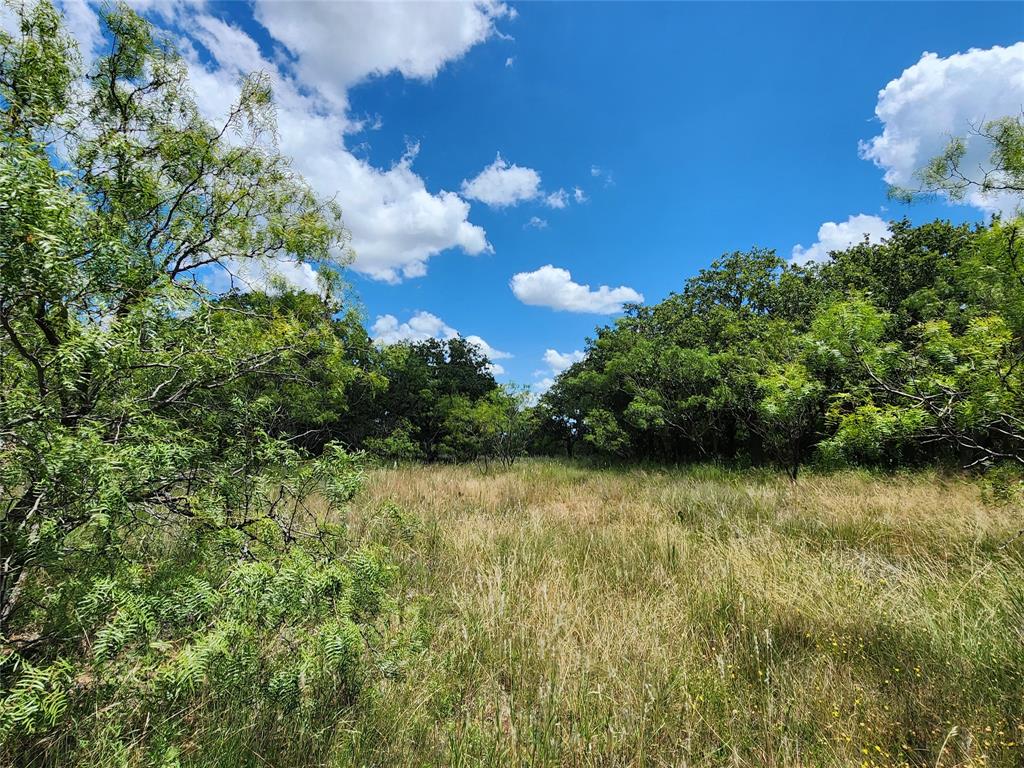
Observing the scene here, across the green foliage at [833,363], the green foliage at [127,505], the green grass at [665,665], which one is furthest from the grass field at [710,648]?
the green foliage at [833,363]

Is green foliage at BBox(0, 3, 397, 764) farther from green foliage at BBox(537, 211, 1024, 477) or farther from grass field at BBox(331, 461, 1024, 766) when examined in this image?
green foliage at BBox(537, 211, 1024, 477)

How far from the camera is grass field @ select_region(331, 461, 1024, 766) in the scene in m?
2.14

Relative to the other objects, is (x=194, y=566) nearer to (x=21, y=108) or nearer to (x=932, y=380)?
(x=21, y=108)

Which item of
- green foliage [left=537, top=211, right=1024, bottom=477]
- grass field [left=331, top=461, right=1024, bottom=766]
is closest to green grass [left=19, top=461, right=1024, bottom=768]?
grass field [left=331, top=461, right=1024, bottom=766]

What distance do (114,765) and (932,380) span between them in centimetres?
667

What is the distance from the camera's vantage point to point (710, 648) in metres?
2.99

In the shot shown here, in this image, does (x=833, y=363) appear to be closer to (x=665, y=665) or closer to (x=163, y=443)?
(x=665, y=665)

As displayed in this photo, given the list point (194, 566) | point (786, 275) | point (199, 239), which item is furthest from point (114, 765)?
point (786, 275)

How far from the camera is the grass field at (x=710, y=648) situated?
2137mm

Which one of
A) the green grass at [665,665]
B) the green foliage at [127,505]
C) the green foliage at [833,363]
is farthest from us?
the green foliage at [833,363]

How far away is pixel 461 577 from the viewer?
4.30 m

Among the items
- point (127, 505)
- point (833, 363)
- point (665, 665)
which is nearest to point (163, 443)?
point (127, 505)

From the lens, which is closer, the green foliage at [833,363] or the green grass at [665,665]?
the green grass at [665,665]

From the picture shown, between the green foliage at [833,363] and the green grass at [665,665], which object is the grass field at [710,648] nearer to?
the green grass at [665,665]
